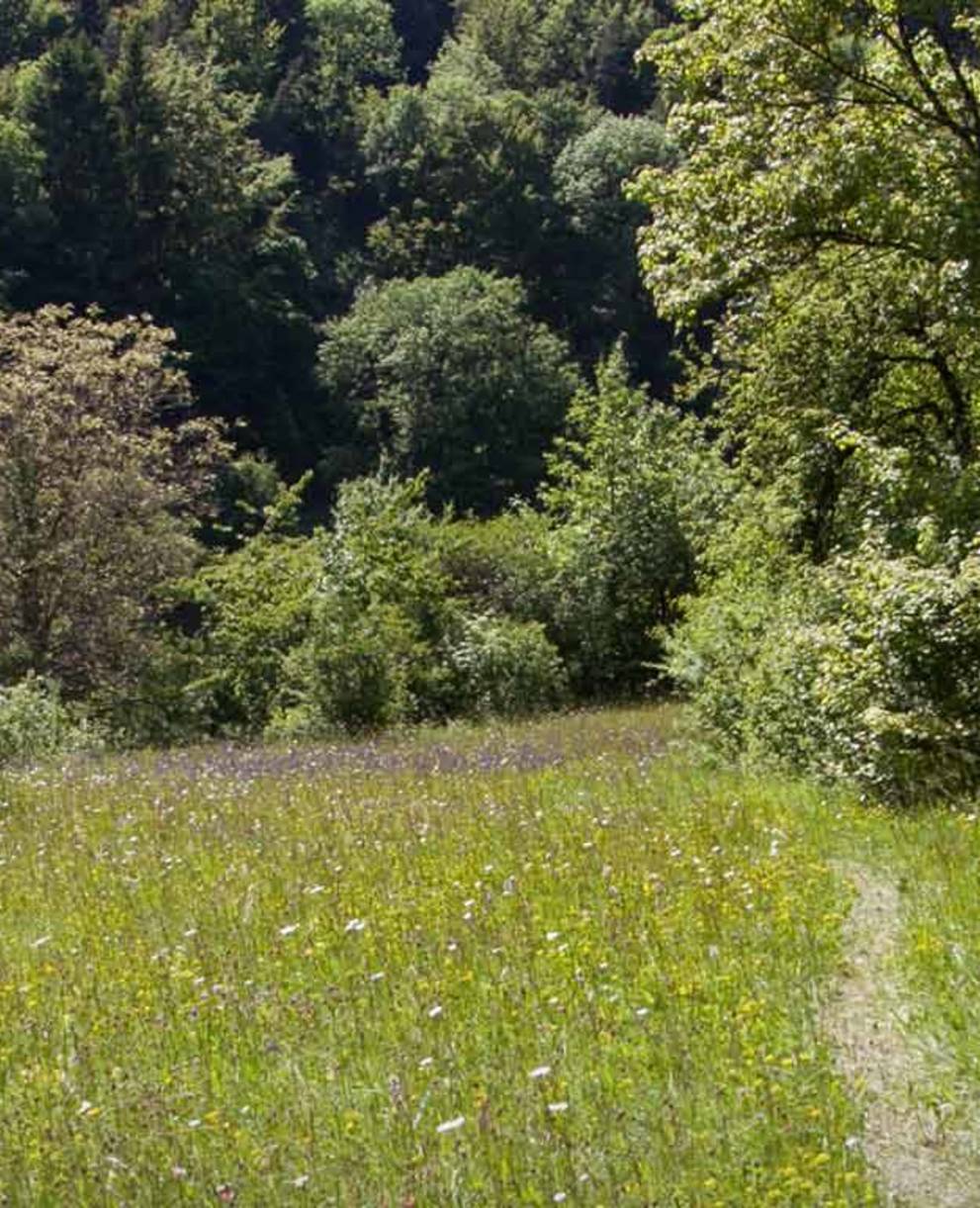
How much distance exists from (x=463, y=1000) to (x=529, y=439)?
2085 inches

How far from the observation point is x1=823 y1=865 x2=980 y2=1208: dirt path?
13.5 feet

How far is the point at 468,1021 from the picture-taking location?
17.5 feet

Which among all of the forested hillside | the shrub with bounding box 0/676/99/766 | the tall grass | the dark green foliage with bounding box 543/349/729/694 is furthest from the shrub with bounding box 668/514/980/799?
the forested hillside

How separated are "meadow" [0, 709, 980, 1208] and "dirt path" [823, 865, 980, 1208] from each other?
0.08 metres

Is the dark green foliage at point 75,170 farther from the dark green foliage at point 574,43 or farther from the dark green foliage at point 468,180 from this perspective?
the dark green foliage at point 574,43

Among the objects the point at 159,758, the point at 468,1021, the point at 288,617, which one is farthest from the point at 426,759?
the point at 288,617

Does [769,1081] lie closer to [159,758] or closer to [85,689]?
[159,758]

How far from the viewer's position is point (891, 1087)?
15.4 feet

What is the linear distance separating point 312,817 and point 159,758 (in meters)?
6.33

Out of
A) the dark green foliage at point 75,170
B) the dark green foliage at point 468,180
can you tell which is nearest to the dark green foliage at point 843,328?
the dark green foliage at point 75,170

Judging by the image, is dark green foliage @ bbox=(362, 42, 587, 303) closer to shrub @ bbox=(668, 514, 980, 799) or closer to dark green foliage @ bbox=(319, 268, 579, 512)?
dark green foliage @ bbox=(319, 268, 579, 512)

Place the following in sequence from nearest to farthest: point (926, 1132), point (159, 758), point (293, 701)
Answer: point (926, 1132)
point (159, 758)
point (293, 701)

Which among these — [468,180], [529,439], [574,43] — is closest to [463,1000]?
[529,439]

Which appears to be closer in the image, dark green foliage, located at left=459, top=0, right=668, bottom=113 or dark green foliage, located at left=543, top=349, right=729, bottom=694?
dark green foliage, located at left=543, top=349, right=729, bottom=694
